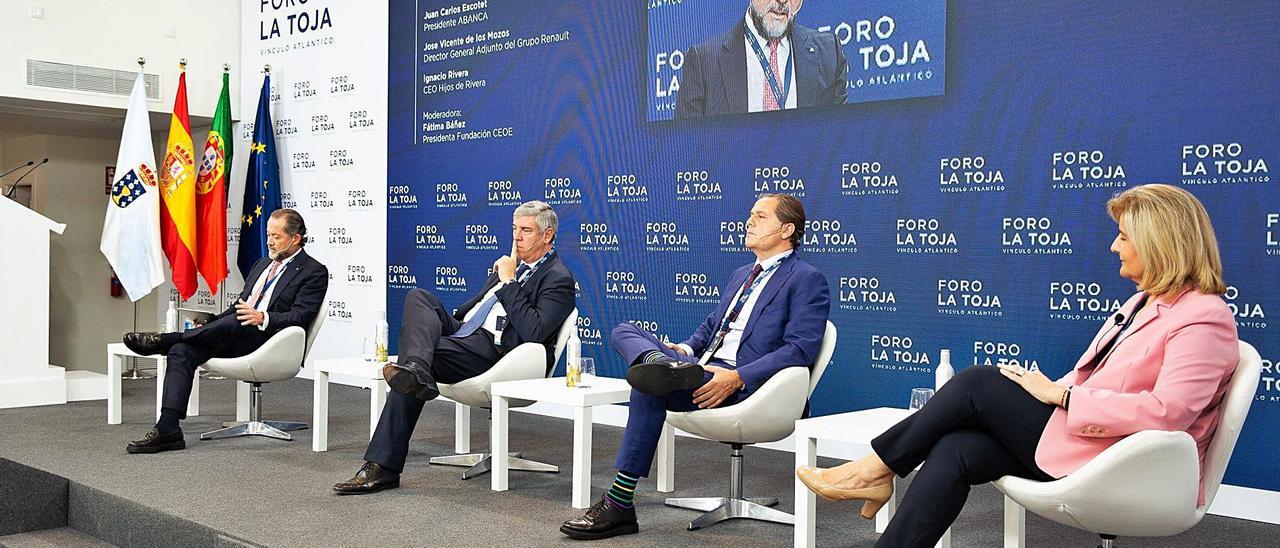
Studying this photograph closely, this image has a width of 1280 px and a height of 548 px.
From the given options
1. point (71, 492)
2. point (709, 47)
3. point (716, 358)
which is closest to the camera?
point (716, 358)

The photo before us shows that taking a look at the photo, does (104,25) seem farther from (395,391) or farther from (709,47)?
(395,391)

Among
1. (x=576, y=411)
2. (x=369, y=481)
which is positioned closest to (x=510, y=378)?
(x=576, y=411)

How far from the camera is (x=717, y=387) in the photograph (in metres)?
3.73

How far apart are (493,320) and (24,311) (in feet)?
12.1

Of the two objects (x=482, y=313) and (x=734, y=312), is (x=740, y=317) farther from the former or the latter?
(x=482, y=313)

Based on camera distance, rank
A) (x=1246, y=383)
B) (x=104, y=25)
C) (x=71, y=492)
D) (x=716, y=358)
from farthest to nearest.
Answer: (x=104, y=25)
(x=71, y=492)
(x=716, y=358)
(x=1246, y=383)

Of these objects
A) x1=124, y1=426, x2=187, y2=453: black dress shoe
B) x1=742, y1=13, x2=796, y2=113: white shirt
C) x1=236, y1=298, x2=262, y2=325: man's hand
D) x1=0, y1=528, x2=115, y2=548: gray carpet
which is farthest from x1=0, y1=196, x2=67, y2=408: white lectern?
x1=742, y1=13, x2=796, y2=113: white shirt

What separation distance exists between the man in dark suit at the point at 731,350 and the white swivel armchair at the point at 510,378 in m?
0.74

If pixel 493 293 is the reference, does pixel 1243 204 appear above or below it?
above

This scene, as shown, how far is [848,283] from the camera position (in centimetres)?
539

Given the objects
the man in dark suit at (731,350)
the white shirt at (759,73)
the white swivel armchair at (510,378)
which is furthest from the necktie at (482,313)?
the white shirt at (759,73)

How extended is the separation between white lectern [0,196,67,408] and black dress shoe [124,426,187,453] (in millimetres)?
1925

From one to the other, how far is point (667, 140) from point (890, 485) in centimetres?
341

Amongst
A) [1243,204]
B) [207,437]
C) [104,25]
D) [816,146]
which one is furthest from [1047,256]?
[104,25]
